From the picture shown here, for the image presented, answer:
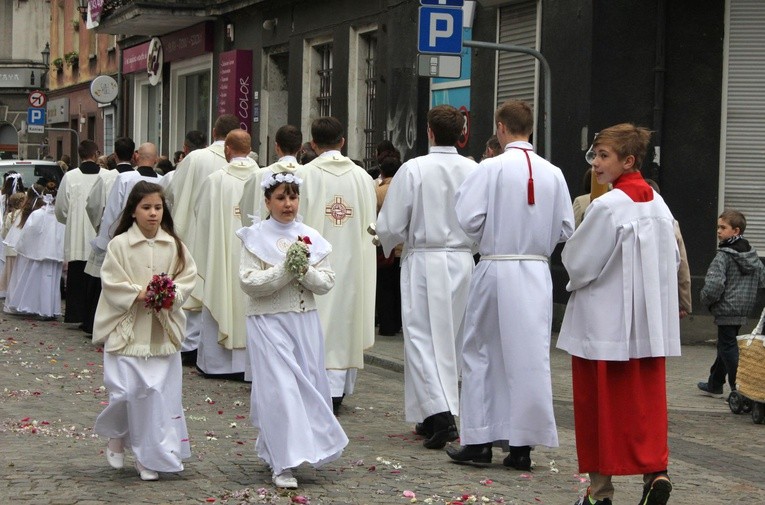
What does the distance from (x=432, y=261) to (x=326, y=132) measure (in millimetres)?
1772

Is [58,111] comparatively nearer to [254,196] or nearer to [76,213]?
[76,213]

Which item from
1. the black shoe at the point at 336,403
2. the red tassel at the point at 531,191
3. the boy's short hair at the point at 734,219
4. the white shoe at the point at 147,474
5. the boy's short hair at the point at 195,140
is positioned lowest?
the black shoe at the point at 336,403

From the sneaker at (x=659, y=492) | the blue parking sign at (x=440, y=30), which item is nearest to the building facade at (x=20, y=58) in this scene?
the blue parking sign at (x=440, y=30)

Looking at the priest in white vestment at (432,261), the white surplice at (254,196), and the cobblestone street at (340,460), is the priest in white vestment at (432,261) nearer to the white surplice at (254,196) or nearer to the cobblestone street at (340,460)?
the cobblestone street at (340,460)

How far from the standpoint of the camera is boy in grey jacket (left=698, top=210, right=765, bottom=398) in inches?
461

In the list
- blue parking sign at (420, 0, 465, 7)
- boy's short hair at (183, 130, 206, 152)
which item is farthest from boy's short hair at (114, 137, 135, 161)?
blue parking sign at (420, 0, 465, 7)

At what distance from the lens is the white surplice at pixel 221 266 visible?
1289 cm

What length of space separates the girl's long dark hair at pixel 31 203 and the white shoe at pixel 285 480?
12.5m

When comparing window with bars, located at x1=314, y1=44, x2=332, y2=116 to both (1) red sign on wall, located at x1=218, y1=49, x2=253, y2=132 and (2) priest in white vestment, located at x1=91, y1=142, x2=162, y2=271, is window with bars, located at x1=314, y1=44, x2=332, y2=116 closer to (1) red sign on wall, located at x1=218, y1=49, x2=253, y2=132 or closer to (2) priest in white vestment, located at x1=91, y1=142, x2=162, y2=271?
(1) red sign on wall, located at x1=218, y1=49, x2=253, y2=132

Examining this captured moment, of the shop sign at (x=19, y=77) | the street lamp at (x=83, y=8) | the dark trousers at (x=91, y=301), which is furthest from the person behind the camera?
the shop sign at (x=19, y=77)

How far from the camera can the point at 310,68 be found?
86.5ft

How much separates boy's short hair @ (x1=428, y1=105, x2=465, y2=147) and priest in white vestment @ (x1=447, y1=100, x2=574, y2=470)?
847 millimetres

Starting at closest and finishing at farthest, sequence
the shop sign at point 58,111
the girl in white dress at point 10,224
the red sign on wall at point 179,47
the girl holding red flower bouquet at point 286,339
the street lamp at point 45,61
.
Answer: the girl holding red flower bouquet at point 286,339
the girl in white dress at point 10,224
the red sign on wall at point 179,47
the shop sign at point 58,111
the street lamp at point 45,61

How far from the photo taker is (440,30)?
14.9m
